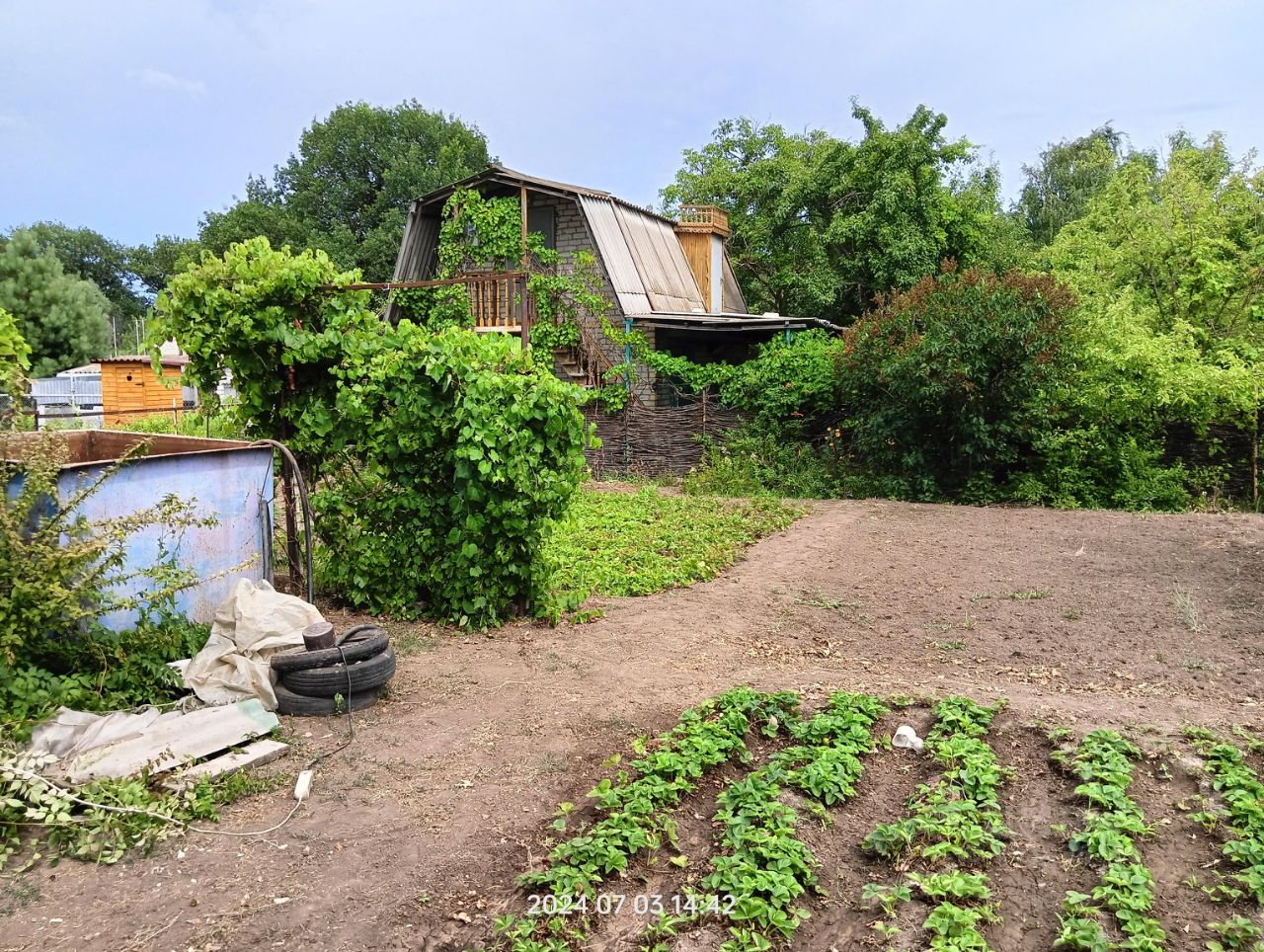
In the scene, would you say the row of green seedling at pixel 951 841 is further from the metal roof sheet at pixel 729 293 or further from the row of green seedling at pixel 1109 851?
the metal roof sheet at pixel 729 293

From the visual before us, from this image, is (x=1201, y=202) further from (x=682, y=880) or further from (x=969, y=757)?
(x=682, y=880)

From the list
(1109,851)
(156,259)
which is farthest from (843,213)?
(156,259)

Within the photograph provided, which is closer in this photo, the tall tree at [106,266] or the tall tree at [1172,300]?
the tall tree at [1172,300]

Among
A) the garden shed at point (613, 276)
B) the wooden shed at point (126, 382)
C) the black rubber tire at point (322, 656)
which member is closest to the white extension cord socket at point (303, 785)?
the black rubber tire at point (322, 656)

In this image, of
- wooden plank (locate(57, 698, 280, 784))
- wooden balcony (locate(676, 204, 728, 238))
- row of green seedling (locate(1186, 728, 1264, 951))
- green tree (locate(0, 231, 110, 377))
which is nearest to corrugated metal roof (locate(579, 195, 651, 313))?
wooden balcony (locate(676, 204, 728, 238))

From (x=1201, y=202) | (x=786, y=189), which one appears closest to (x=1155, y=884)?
(x=1201, y=202)

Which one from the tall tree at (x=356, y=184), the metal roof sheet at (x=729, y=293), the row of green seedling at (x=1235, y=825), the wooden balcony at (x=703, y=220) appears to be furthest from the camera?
the tall tree at (x=356, y=184)

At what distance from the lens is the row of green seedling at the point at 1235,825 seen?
293cm

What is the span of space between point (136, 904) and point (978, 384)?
12819mm

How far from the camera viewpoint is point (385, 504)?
692 centimetres

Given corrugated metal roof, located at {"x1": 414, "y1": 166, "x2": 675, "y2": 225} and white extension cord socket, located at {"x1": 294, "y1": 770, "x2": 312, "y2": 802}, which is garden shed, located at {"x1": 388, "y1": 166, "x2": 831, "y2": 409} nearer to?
corrugated metal roof, located at {"x1": 414, "y1": 166, "x2": 675, "y2": 225}

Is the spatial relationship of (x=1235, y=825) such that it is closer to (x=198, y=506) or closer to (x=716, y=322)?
(x=198, y=506)

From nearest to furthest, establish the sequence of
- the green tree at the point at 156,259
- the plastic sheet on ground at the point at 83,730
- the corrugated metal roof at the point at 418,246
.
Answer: the plastic sheet on ground at the point at 83,730
the corrugated metal roof at the point at 418,246
the green tree at the point at 156,259

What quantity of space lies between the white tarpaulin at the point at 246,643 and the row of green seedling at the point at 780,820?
9.26 feet
